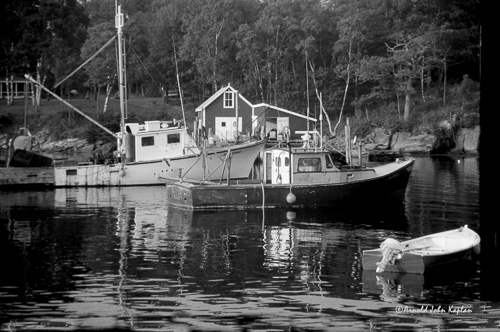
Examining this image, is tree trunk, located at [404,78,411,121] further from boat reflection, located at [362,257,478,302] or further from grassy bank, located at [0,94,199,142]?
boat reflection, located at [362,257,478,302]

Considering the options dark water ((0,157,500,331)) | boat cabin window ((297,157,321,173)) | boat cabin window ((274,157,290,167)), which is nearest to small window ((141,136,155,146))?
dark water ((0,157,500,331))

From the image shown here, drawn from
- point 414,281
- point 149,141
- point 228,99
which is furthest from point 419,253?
point 228,99

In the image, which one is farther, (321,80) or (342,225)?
(321,80)

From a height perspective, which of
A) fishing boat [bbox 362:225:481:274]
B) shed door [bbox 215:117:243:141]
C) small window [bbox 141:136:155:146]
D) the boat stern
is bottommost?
fishing boat [bbox 362:225:481:274]

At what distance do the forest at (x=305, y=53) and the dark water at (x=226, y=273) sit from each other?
117ft

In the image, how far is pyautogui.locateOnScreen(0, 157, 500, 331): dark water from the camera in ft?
55.4

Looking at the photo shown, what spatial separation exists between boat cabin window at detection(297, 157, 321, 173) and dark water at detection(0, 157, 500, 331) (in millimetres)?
1815

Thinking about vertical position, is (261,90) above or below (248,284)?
above

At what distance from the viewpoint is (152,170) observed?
44031 millimetres

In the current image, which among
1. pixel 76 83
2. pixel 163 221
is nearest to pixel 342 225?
pixel 163 221

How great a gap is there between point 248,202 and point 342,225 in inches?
191

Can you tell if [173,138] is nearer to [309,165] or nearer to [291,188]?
[309,165]

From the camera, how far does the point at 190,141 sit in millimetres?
44406

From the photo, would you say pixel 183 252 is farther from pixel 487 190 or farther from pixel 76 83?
pixel 76 83
